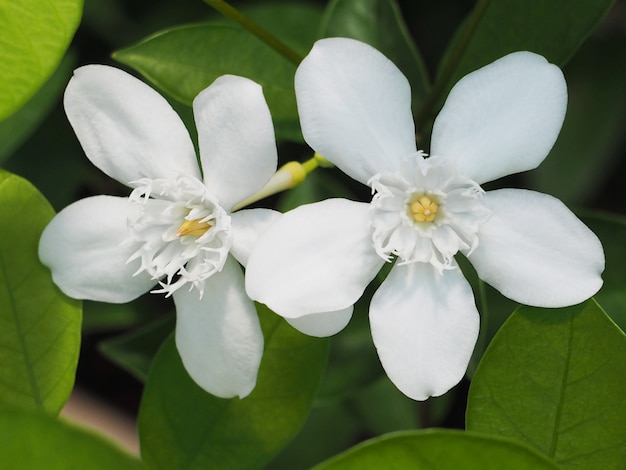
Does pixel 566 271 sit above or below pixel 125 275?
above

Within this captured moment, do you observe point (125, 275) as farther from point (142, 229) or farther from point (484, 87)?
point (484, 87)

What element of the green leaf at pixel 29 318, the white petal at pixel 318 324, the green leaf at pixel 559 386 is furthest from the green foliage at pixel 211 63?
the green leaf at pixel 559 386

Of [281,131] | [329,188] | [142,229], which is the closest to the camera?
[142,229]

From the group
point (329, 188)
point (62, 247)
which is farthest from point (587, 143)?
point (62, 247)

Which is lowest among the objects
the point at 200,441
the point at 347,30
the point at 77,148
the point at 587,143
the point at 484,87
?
the point at 77,148

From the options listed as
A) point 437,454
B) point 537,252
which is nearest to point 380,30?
point 537,252

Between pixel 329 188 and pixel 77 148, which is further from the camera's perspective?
pixel 77 148

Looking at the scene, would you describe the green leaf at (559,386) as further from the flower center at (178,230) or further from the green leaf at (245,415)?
the flower center at (178,230)

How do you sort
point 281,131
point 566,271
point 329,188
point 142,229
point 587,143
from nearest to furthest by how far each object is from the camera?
point 566,271 < point 142,229 < point 281,131 < point 329,188 < point 587,143
